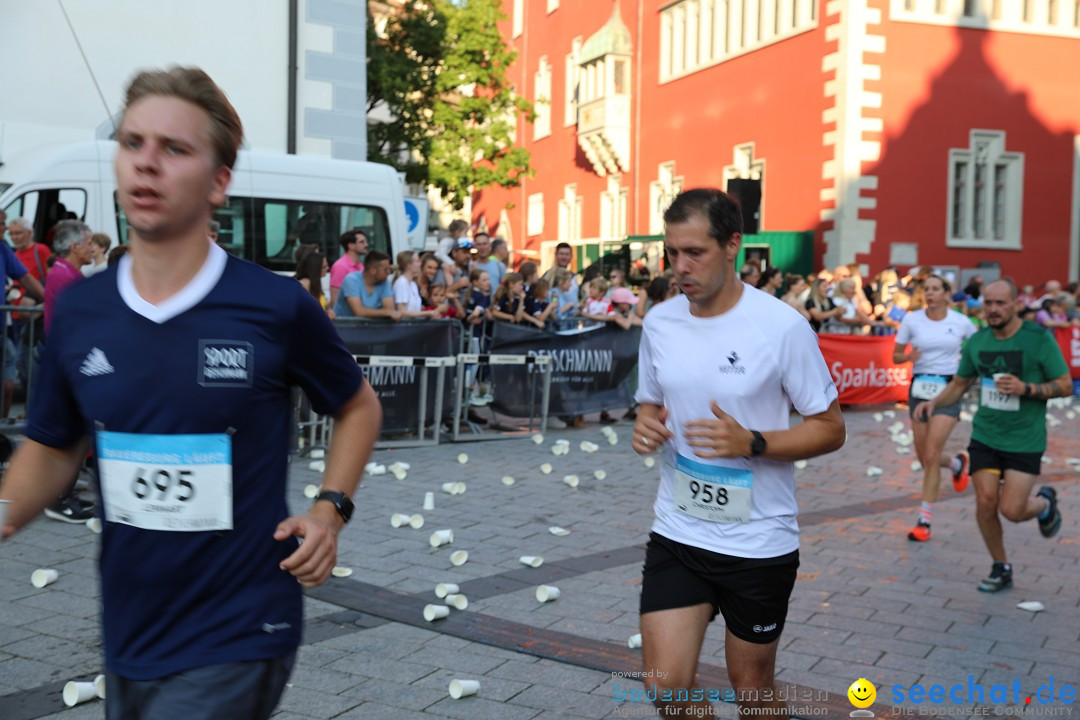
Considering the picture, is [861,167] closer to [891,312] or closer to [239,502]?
[891,312]

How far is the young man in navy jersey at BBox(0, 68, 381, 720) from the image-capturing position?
2.20 metres

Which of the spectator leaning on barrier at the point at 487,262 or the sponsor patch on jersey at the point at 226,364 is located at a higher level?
the spectator leaning on barrier at the point at 487,262

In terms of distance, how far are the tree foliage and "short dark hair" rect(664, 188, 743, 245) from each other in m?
28.0

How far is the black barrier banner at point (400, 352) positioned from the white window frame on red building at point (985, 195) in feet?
63.8

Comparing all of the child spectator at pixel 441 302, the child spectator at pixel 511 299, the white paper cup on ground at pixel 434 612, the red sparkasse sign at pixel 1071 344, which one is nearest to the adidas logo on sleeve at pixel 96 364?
the white paper cup on ground at pixel 434 612

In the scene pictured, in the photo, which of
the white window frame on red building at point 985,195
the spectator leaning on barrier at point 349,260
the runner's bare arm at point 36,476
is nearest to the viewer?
the runner's bare arm at point 36,476

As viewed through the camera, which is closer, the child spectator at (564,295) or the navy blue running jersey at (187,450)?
the navy blue running jersey at (187,450)

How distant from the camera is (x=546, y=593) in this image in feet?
19.9

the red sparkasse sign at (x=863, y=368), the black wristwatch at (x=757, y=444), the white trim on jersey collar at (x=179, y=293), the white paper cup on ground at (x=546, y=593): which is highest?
the white trim on jersey collar at (x=179, y=293)

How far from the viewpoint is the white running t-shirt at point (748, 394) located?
3.64 m

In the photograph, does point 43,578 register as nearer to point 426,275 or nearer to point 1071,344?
point 426,275

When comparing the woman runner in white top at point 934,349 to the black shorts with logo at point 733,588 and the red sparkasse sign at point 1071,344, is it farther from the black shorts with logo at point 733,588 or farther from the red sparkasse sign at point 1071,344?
the red sparkasse sign at point 1071,344

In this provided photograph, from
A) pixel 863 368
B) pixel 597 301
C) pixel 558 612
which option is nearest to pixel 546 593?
pixel 558 612

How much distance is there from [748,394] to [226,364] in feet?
6.25
